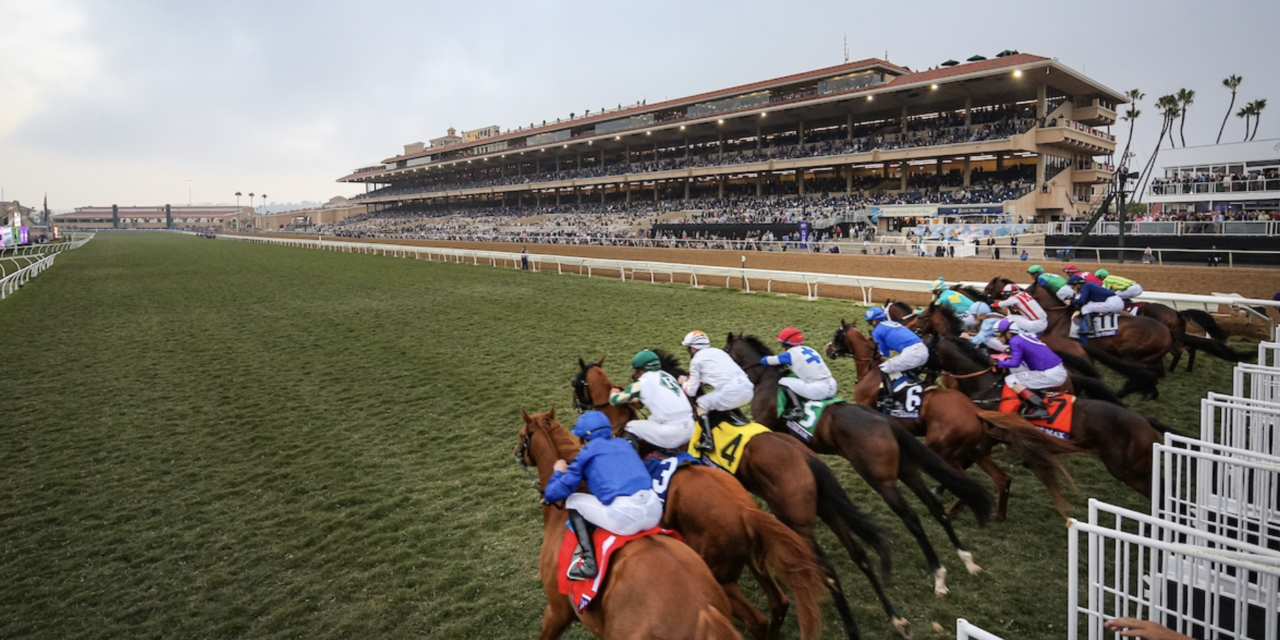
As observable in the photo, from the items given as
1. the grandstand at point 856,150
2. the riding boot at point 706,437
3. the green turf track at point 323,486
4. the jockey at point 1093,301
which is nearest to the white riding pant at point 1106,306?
the jockey at point 1093,301

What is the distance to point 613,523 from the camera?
10.3 ft

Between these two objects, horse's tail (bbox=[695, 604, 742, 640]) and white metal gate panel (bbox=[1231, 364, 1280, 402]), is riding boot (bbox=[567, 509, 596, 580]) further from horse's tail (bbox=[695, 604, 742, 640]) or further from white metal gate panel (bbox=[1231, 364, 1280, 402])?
white metal gate panel (bbox=[1231, 364, 1280, 402])

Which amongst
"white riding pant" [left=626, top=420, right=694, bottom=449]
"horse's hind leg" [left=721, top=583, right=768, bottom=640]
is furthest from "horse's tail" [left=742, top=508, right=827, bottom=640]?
"white riding pant" [left=626, top=420, right=694, bottom=449]

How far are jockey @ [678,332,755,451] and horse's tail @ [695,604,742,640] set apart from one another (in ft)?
6.12

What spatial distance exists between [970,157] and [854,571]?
3866cm

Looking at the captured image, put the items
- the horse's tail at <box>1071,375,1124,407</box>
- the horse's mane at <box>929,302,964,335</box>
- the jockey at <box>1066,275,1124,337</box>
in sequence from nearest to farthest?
the horse's tail at <box>1071,375,1124,407</box> < the horse's mane at <box>929,302,964,335</box> < the jockey at <box>1066,275,1124,337</box>

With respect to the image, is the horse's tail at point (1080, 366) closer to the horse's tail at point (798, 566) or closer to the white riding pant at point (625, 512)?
the horse's tail at point (798, 566)

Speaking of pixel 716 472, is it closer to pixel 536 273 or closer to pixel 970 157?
pixel 536 273

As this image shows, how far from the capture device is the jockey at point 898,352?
5.51 metres

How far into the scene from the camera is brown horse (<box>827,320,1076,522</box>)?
190 inches

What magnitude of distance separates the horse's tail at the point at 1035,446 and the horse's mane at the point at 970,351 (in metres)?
0.76

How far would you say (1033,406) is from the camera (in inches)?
206

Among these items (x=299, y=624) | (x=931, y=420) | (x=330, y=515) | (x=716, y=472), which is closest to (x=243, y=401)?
(x=330, y=515)

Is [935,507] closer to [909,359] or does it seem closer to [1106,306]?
[909,359]
